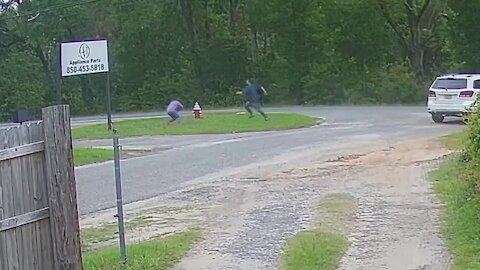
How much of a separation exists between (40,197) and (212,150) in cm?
1517

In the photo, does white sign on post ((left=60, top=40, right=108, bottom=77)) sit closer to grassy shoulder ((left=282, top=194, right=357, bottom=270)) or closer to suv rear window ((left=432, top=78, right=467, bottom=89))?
grassy shoulder ((left=282, top=194, right=357, bottom=270))

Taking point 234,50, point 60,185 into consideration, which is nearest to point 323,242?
point 60,185

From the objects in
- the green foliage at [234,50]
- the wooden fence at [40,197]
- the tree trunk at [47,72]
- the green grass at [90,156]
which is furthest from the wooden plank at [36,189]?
the tree trunk at [47,72]

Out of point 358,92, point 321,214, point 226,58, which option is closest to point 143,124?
point 358,92

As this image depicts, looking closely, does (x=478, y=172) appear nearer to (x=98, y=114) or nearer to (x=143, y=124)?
(x=143, y=124)

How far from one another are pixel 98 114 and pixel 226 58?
8.50 meters

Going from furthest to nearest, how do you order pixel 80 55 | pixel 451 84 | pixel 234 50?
1. pixel 234 50
2. pixel 451 84
3. pixel 80 55

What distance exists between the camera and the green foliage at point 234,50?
4866 cm

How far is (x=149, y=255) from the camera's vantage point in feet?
30.0

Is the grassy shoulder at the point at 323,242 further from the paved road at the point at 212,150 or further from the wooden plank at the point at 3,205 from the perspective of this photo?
the paved road at the point at 212,150

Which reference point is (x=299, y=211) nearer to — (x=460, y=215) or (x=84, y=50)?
(x=460, y=215)

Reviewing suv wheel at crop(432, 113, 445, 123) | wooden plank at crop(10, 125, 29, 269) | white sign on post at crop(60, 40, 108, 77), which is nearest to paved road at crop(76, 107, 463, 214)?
suv wheel at crop(432, 113, 445, 123)

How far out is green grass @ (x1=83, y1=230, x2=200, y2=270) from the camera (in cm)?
876

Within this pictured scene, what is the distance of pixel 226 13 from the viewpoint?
57125 mm
